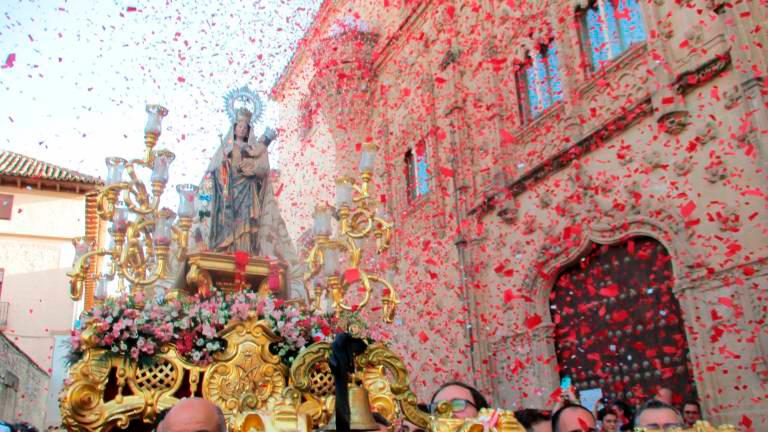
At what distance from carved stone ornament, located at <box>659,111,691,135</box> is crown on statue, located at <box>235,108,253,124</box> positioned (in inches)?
202

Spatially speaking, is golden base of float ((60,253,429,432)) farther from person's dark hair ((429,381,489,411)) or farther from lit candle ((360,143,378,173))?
lit candle ((360,143,378,173))

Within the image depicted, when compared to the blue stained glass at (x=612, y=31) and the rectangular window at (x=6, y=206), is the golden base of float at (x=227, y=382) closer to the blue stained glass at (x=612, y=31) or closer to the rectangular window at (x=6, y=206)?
the blue stained glass at (x=612, y=31)

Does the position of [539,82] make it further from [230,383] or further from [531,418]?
[230,383]

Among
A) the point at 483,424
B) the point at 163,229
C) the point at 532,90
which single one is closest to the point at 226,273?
the point at 163,229

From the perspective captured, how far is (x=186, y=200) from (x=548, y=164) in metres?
6.07

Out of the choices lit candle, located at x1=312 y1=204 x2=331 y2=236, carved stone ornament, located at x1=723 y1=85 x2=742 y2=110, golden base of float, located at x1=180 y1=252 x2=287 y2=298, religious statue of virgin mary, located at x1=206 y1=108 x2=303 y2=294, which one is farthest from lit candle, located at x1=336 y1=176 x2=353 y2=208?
carved stone ornament, located at x1=723 y1=85 x2=742 y2=110

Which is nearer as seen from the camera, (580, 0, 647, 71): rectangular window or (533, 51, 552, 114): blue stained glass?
(580, 0, 647, 71): rectangular window

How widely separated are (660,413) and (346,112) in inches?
552

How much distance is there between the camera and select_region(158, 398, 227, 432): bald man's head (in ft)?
6.50

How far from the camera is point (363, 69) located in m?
16.6

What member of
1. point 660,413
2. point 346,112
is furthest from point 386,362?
point 346,112

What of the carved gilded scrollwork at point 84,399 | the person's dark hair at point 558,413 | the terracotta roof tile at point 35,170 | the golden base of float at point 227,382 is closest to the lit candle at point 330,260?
the golden base of float at point 227,382

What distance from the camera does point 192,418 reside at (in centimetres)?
200

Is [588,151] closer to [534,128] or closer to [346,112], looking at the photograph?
[534,128]
